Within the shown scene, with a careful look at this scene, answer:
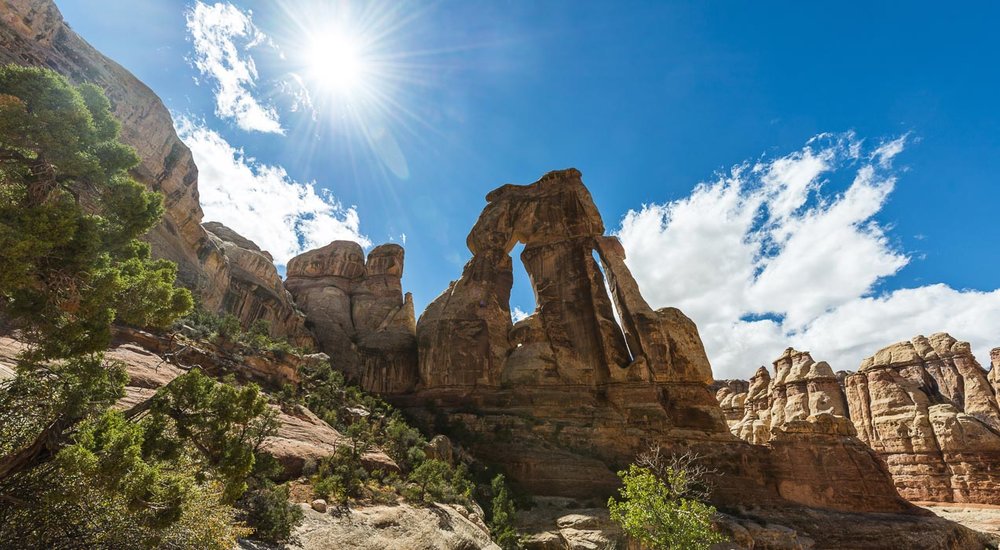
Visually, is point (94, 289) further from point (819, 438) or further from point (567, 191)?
point (567, 191)

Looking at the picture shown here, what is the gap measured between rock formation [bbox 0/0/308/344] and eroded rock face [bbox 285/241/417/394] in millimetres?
6840

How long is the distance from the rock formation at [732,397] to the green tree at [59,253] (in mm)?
86795

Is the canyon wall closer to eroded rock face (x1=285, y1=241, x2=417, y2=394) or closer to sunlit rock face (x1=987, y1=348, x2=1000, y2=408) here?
sunlit rock face (x1=987, y1=348, x2=1000, y2=408)

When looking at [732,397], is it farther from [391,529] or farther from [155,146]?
[155,146]

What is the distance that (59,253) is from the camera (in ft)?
29.3

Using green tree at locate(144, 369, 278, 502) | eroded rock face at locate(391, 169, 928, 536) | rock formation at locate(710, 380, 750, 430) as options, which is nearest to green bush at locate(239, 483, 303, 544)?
green tree at locate(144, 369, 278, 502)

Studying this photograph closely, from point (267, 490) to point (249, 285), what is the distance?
3416 cm

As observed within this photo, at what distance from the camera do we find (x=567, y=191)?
5175 cm

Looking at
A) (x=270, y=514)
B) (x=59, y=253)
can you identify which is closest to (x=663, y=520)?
(x=270, y=514)

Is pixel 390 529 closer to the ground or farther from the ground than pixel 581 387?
closer to the ground

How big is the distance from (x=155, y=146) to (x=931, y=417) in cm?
8605

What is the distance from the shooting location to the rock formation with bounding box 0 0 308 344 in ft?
82.0

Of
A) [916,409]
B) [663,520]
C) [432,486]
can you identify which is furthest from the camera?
[916,409]

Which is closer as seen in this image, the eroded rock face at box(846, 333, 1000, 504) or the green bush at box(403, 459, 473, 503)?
the green bush at box(403, 459, 473, 503)
